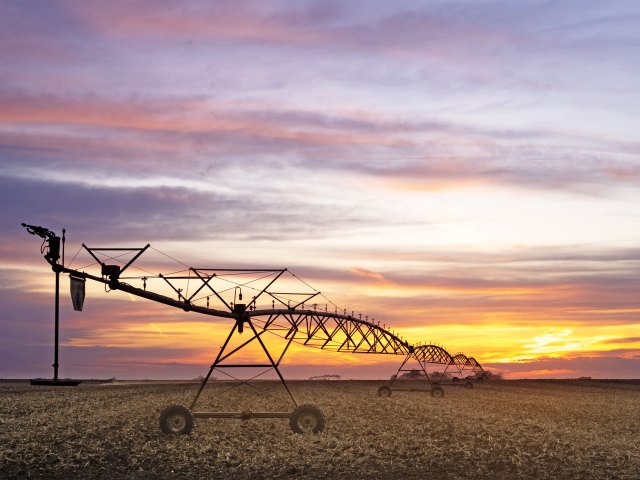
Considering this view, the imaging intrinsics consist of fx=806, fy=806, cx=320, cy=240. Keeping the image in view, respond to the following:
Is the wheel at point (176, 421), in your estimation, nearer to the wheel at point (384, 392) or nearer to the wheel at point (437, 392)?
the wheel at point (384, 392)

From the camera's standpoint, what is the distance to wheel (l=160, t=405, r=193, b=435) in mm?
33531

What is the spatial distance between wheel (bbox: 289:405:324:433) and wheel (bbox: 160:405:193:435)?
4.30m

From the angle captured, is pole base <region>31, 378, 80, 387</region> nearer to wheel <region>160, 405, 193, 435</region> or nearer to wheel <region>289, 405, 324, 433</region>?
wheel <region>160, 405, 193, 435</region>

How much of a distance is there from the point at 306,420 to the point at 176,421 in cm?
547

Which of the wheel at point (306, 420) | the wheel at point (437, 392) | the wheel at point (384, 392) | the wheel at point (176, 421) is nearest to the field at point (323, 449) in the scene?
the wheel at point (176, 421)

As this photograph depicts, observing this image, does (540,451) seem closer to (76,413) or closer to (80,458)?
(80,458)

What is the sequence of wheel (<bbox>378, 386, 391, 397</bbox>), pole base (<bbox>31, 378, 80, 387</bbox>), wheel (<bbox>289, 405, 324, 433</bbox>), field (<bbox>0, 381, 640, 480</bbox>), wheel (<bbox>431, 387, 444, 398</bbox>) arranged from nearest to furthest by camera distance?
pole base (<bbox>31, 378, 80, 387</bbox>), field (<bbox>0, 381, 640, 480</bbox>), wheel (<bbox>289, 405, 324, 433</bbox>), wheel (<bbox>378, 386, 391, 397</bbox>), wheel (<bbox>431, 387, 444, 398</bbox>)

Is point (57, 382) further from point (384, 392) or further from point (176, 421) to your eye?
point (384, 392)

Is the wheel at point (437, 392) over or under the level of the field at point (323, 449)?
over

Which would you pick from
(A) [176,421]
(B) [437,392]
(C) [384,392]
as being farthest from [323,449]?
(B) [437,392]

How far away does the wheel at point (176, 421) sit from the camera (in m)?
33.5

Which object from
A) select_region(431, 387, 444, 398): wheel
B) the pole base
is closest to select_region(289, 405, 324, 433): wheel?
the pole base

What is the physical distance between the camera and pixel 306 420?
3428 cm

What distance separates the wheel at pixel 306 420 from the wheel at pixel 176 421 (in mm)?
4298
